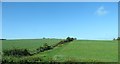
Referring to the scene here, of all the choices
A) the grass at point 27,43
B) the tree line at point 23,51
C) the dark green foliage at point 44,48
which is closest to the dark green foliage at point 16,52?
the tree line at point 23,51

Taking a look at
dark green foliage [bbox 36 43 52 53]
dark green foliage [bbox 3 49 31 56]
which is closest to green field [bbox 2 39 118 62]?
dark green foliage [bbox 36 43 52 53]

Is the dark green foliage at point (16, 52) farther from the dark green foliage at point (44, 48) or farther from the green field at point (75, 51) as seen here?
the dark green foliage at point (44, 48)

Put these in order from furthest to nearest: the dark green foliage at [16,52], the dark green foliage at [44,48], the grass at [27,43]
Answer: the grass at [27,43], the dark green foliage at [44,48], the dark green foliage at [16,52]

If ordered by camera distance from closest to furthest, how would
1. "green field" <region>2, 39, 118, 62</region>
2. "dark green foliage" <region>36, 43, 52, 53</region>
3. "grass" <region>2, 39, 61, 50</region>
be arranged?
1. "green field" <region>2, 39, 118, 62</region>
2. "dark green foliage" <region>36, 43, 52, 53</region>
3. "grass" <region>2, 39, 61, 50</region>

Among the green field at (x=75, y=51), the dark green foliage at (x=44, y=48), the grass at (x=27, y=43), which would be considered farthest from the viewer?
the grass at (x=27, y=43)

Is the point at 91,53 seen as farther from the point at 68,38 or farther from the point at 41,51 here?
the point at 68,38

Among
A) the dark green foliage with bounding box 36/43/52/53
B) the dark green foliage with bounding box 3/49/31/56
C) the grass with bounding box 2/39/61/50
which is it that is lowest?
the dark green foliage with bounding box 3/49/31/56

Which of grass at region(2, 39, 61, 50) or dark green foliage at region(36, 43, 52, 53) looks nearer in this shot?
dark green foliage at region(36, 43, 52, 53)

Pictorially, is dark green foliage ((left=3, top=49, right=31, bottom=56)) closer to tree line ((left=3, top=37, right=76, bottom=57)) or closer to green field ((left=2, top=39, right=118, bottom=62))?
tree line ((left=3, top=37, right=76, bottom=57))

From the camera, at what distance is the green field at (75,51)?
70.8 ft

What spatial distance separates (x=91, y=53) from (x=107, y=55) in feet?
4.34

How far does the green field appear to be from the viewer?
70.8ft

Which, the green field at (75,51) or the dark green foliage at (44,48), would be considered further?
the dark green foliage at (44,48)

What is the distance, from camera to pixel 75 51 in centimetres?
2511
